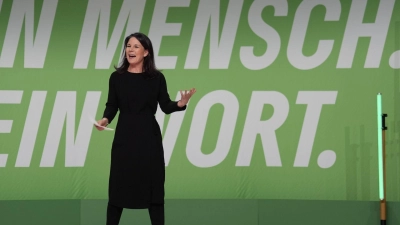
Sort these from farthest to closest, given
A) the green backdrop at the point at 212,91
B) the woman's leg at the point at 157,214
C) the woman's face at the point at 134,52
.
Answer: the green backdrop at the point at 212,91 → the woman's face at the point at 134,52 → the woman's leg at the point at 157,214

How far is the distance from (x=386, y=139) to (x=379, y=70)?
1.66 ft

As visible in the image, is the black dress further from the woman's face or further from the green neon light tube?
the green neon light tube

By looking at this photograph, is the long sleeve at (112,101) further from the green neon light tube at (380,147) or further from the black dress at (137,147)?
the green neon light tube at (380,147)

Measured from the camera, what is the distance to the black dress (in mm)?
3596

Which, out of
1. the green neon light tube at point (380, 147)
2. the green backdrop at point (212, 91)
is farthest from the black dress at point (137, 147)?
the green neon light tube at point (380, 147)

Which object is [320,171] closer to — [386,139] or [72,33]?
[386,139]

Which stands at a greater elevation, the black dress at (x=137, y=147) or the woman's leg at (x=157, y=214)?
the black dress at (x=137, y=147)

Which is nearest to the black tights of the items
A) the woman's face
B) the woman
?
the woman

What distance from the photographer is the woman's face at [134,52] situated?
369 centimetres

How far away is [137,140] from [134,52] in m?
0.46

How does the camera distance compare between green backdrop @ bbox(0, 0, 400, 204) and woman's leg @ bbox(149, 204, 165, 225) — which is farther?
green backdrop @ bbox(0, 0, 400, 204)

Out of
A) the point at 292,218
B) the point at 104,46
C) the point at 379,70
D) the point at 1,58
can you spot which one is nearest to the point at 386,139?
the point at 379,70

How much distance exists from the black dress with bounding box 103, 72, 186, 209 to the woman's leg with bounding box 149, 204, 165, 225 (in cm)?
3

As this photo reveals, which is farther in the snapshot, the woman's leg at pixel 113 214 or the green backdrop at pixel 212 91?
the green backdrop at pixel 212 91
